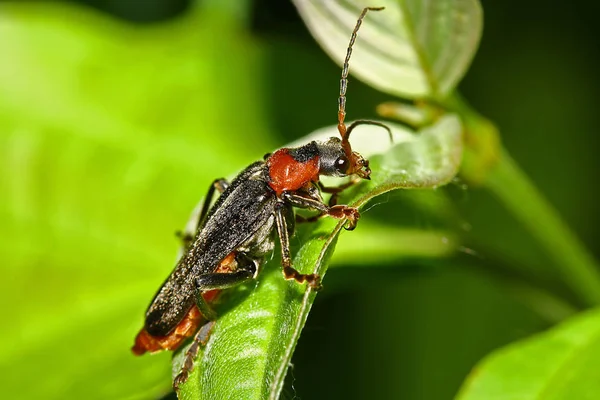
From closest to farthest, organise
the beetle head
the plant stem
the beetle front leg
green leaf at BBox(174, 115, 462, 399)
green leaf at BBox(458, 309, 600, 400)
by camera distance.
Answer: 1. green leaf at BBox(174, 115, 462, 399)
2. green leaf at BBox(458, 309, 600, 400)
3. the beetle head
4. the beetle front leg
5. the plant stem

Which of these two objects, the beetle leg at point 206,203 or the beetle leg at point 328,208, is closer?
the beetle leg at point 328,208

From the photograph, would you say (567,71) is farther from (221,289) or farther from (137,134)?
(221,289)

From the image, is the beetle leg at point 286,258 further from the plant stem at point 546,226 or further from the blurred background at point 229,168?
the plant stem at point 546,226

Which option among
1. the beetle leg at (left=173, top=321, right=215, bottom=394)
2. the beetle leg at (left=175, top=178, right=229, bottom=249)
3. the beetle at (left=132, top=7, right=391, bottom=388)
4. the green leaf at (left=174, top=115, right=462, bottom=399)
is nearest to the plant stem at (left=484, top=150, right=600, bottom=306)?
the green leaf at (left=174, top=115, right=462, bottom=399)

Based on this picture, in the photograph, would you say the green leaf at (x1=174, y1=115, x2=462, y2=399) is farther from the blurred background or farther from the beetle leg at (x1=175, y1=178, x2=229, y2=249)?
the blurred background

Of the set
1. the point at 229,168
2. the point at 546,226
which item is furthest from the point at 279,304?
the point at 229,168

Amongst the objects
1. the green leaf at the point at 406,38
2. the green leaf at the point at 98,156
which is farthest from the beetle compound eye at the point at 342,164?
the green leaf at the point at 98,156
